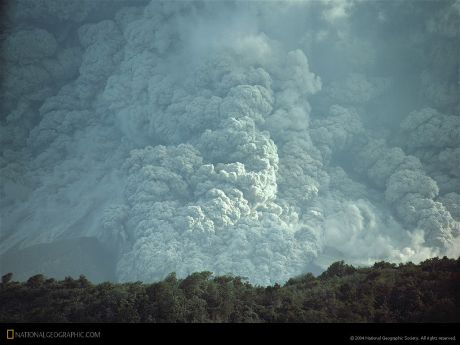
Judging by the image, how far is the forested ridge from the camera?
84.0ft

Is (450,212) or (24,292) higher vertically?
(450,212)

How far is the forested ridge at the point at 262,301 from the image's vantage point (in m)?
25.6

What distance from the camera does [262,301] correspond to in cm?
2995

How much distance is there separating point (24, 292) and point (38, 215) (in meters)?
92.8

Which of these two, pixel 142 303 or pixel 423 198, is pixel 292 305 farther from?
pixel 423 198

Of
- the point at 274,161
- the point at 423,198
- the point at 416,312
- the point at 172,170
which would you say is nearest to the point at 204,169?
the point at 172,170

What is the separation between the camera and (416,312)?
81.8 ft

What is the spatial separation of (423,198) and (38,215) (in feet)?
264

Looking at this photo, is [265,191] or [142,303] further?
[265,191]

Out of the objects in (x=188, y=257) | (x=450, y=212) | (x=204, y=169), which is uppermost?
(x=204, y=169)
